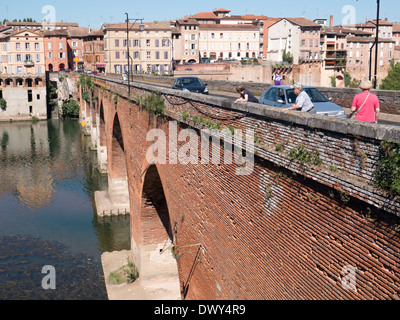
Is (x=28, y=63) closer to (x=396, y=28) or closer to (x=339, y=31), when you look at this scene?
(x=339, y=31)

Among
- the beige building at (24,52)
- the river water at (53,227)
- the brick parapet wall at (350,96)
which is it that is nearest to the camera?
the brick parapet wall at (350,96)

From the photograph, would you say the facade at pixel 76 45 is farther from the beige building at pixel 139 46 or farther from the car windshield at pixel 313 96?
the car windshield at pixel 313 96

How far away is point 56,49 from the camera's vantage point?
8844 cm

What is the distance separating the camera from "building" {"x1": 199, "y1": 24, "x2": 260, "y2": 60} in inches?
3561

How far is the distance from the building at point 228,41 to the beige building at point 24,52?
32454mm

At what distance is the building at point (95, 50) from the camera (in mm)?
87000

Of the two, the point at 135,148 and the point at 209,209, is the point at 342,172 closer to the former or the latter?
the point at 209,209

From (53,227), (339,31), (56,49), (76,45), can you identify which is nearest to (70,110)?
(56,49)

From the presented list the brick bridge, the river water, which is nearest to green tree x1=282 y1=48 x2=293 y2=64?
the river water

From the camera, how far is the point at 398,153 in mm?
4742

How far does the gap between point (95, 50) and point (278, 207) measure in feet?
284

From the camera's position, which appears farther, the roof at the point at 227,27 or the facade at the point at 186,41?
the roof at the point at 227,27

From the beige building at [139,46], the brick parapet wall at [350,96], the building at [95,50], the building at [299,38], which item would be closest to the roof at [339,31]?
the building at [299,38]

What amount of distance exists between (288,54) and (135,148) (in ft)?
182
